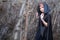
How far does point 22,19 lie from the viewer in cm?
319

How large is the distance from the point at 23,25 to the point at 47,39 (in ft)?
1.38

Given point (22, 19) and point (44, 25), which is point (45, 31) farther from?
point (22, 19)

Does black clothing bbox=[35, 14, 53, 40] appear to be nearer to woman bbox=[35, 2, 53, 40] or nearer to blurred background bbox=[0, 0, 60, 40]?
woman bbox=[35, 2, 53, 40]

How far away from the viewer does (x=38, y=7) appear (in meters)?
3.32

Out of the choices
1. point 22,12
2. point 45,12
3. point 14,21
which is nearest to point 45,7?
point 45,12

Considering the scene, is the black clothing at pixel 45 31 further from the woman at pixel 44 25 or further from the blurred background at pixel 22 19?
the blurred background at pixel 22 19

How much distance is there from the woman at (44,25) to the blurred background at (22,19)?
0.16 m

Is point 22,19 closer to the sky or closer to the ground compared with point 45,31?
closer to the sky

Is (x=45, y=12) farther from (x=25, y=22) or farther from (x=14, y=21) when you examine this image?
(x=14, y=21)

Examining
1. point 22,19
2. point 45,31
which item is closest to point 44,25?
point 45,31

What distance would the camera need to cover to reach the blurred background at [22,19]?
320 centimetres

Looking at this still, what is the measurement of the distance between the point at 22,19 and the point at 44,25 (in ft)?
1.11

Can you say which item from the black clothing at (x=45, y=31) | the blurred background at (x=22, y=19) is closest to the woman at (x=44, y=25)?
the black clothing at (x=45, y=31)

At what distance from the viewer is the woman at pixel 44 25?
10.3ft
